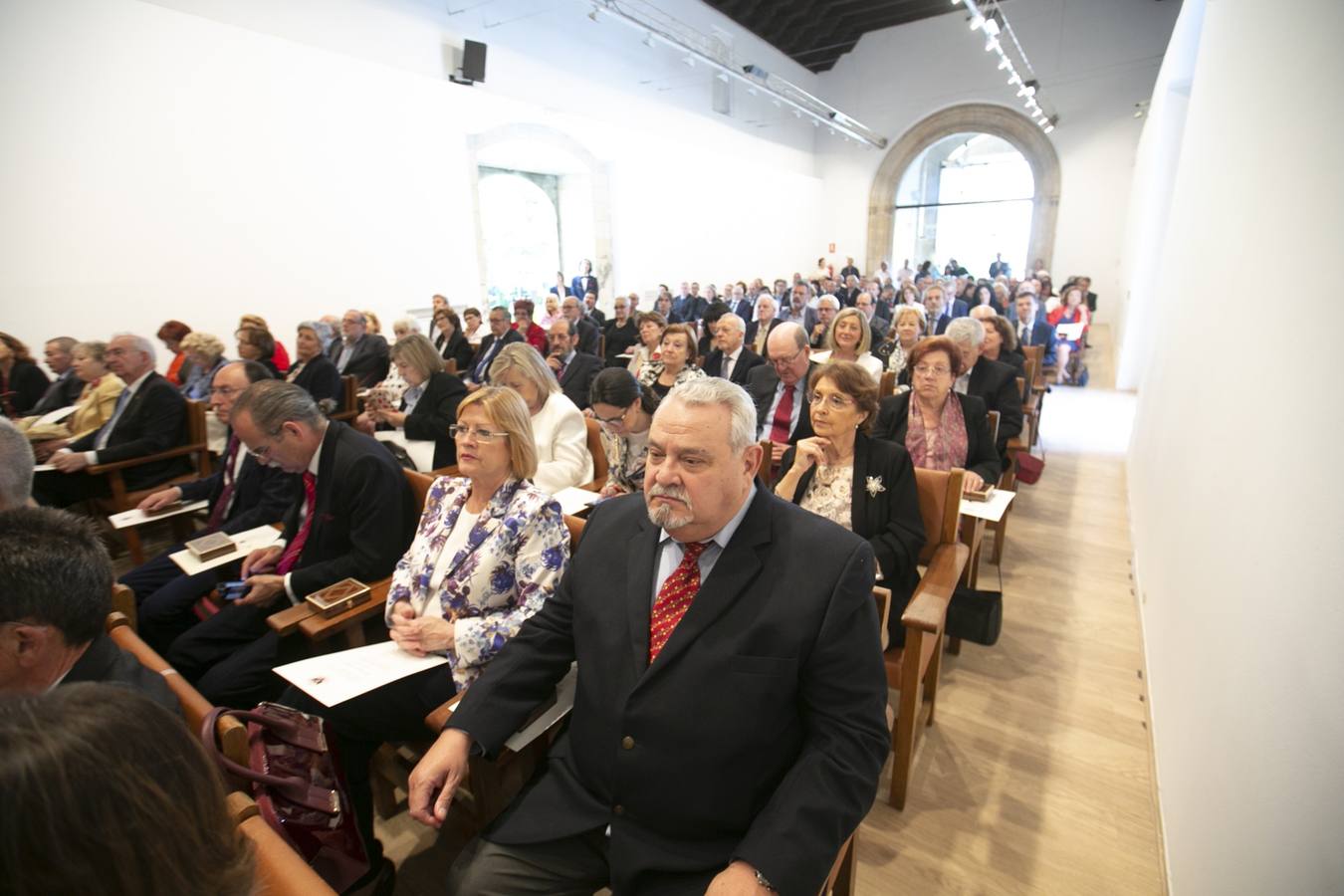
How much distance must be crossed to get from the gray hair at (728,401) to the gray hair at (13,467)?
1.96m

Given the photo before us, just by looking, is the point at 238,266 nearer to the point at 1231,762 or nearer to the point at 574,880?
the point at 574,880

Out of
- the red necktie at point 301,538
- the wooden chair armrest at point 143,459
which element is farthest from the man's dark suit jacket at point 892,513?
the wooden chair armrest at point 143,459

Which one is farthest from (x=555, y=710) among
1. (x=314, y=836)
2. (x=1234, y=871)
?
(x=1234, y=871)

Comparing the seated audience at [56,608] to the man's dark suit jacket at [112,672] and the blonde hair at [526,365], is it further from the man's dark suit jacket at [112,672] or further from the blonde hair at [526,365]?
the blonde hair at [526,365]

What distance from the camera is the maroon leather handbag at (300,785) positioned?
1.29m

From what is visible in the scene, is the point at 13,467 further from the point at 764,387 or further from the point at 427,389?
the point at 764,387

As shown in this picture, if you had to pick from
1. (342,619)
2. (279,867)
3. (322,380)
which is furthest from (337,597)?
(322,380)

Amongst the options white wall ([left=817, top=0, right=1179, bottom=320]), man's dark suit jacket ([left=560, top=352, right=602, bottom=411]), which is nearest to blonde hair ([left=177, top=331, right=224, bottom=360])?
man's dark suit jacket ([left=560, top=352, right=602, bottom=411])

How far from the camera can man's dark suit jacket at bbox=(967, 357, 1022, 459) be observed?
12.8 feet

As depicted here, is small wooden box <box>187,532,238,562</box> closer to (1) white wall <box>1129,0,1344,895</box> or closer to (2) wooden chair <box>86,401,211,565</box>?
(2) wooden chair <box>86,401,211,565</box>

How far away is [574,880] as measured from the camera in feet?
4.63

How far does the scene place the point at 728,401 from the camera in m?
1.48

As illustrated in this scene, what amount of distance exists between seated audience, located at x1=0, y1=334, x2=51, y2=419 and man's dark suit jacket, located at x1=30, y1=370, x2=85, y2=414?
0.56 ft

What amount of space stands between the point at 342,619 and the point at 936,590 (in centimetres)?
191
